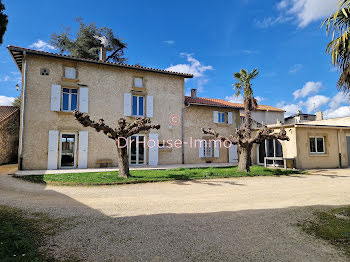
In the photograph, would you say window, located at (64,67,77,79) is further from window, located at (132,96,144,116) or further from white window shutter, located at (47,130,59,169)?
window, located at (132,96,144,116)

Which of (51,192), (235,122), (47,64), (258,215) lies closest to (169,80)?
(235,122)

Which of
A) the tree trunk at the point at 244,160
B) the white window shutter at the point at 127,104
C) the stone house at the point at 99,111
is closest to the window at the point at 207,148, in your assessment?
the stone house at the point at 99,111

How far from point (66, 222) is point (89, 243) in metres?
1.10

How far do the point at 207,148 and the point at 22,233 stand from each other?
45.6 ft

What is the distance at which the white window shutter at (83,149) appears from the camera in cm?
1220

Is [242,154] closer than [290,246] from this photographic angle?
No

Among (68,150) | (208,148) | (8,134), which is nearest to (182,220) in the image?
(68,150)

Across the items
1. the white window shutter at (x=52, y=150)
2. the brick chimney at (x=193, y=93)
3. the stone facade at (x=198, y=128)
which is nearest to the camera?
the white window shutter at (x=52, y=150)

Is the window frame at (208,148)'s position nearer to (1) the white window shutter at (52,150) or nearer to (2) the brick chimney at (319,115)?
(1) the white window shutter at (52,150)

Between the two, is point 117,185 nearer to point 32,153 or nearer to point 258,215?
point 258,215

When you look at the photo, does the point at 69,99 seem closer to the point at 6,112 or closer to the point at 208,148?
the point at 6,112

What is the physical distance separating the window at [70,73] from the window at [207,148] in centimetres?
1003

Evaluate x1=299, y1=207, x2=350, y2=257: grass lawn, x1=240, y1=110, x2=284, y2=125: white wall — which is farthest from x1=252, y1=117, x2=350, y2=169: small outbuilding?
x1=240, y1=110, x2=284, y2=125: white wall

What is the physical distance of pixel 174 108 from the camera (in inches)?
593
